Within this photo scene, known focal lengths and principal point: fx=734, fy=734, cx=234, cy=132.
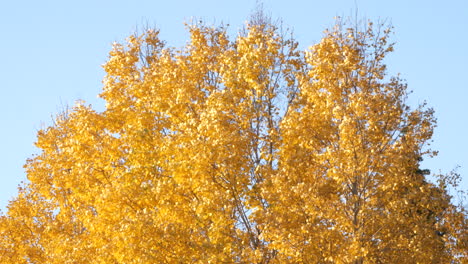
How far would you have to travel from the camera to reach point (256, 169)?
903 inches

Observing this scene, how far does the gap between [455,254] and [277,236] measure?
746 cm

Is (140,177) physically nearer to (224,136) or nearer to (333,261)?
(224,136)

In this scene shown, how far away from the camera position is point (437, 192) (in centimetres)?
2397

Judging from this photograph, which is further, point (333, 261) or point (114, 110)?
point (114, 110)

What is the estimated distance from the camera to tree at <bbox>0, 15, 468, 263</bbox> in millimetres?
21266

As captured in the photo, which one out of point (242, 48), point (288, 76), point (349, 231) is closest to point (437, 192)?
point (349, 231)

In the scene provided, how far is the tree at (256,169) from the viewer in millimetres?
21266

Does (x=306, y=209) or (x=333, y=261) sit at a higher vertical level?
(x=306, y=209)

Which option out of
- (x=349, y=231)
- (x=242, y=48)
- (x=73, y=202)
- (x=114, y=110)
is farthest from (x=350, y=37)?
(x=73, y=202)

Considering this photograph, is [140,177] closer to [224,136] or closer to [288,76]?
[224,136]

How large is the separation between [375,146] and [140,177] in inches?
314

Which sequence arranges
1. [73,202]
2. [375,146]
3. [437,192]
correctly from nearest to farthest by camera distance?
1. [375,146]
2. [437,192]
3. [73,202]

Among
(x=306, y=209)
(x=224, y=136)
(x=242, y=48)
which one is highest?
(x=242, y=48)

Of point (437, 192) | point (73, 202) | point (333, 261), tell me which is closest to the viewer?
point (333, 261)
